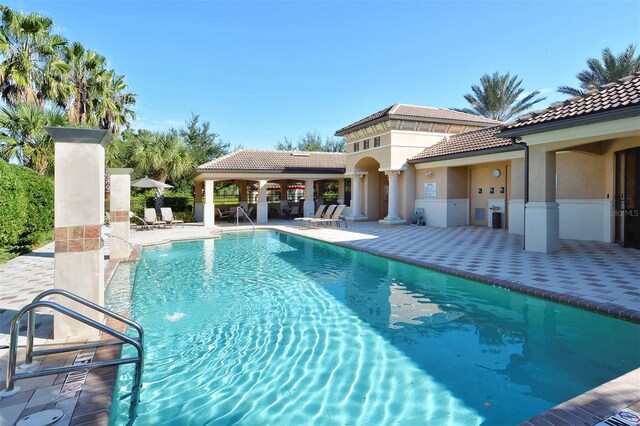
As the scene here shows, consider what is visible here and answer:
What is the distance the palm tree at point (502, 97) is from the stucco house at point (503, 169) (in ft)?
32.9

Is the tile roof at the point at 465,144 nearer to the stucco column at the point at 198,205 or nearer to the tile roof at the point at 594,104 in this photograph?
the tile roof at the point at 594,104

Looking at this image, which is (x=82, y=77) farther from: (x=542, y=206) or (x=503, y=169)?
(x=542, y=206)

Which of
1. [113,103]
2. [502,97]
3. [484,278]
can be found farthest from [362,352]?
[502,97]

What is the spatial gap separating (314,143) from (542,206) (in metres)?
49.6

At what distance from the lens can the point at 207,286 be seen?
853cm

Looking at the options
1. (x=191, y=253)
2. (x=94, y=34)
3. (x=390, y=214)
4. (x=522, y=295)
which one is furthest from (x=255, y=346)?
(x=94, y=34)

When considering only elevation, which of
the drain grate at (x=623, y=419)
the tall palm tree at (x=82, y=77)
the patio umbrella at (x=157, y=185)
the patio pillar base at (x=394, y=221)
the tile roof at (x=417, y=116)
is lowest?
the drain grate at (x=623, y=419)

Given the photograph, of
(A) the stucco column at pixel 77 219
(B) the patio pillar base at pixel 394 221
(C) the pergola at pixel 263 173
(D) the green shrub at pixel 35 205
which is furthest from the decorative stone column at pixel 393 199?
(A) the stucco column at pixel 77 219

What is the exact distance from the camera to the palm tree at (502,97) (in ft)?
96.5

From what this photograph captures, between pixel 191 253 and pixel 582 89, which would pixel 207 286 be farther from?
pixel 582 89

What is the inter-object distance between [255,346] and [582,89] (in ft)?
95.4

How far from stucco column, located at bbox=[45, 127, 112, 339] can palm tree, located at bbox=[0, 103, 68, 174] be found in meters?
13.6

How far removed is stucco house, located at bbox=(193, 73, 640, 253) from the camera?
10.3 metres

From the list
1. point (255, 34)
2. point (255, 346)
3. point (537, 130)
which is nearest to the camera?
point (255, 346)
